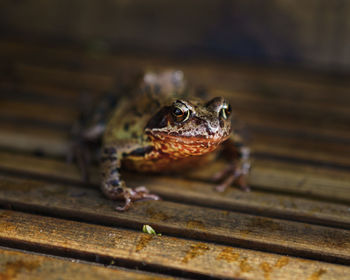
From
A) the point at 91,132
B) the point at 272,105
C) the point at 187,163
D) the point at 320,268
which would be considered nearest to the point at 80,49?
the point at 91,132

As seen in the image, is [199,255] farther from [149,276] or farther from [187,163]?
[187,163]

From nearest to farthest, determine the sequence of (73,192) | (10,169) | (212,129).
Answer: (212,129), (73,192), (10,169)

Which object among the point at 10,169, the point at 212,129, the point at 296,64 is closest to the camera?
the point at 212,129

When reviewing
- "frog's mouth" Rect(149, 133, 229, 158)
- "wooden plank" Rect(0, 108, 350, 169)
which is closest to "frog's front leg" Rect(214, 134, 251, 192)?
"wooden plank" Rect(0, 108, 350, 169)

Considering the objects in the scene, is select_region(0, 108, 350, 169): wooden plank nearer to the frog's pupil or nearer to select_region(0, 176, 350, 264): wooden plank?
select_region(0, 176, 350, 264): wooden plank

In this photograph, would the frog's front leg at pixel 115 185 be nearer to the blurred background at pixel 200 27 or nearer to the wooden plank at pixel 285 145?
the wooden plank at pixel 285 145

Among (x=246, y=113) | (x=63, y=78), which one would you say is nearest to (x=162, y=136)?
(x=246, y=113)

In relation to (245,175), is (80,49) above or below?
above
